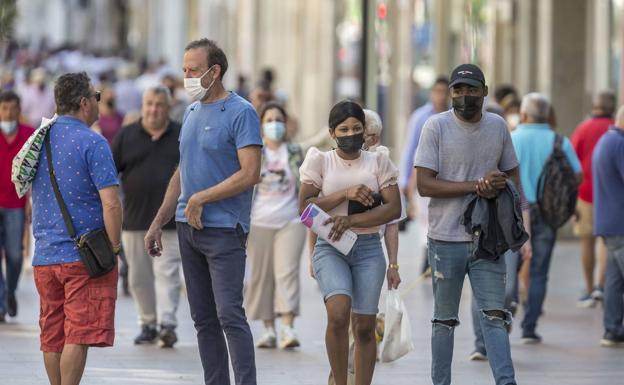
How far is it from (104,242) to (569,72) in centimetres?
1594

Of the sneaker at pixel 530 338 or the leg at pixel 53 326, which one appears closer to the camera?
the leg at pixel 53 326

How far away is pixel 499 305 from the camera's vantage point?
9.74 meters

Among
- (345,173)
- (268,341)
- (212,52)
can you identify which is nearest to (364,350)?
(345,173)

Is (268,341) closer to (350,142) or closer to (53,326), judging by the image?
(350,142)

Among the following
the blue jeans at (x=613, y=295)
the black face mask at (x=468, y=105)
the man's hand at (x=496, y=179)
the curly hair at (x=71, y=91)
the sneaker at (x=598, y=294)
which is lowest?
the sneaker at (x=598, y=294)

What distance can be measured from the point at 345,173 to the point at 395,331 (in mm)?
1108

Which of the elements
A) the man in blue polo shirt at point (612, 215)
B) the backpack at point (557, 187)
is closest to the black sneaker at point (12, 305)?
the backpack at point (557, 187)

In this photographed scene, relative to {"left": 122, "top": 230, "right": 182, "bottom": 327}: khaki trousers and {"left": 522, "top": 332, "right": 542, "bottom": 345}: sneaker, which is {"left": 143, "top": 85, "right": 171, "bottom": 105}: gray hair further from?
{"left": 522, "top": 332, "right": 542, "bottom": 345}: sneaker

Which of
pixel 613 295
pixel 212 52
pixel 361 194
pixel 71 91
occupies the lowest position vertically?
pixel 613 295

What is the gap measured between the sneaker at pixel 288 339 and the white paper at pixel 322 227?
3421 millimetres

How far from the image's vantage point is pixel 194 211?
369 inches

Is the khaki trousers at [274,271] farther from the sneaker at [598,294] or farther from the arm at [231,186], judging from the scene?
the sneaker at [598,294]

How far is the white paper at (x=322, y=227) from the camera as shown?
31.7 feet

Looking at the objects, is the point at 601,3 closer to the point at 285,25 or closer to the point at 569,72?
the point at 569,72
